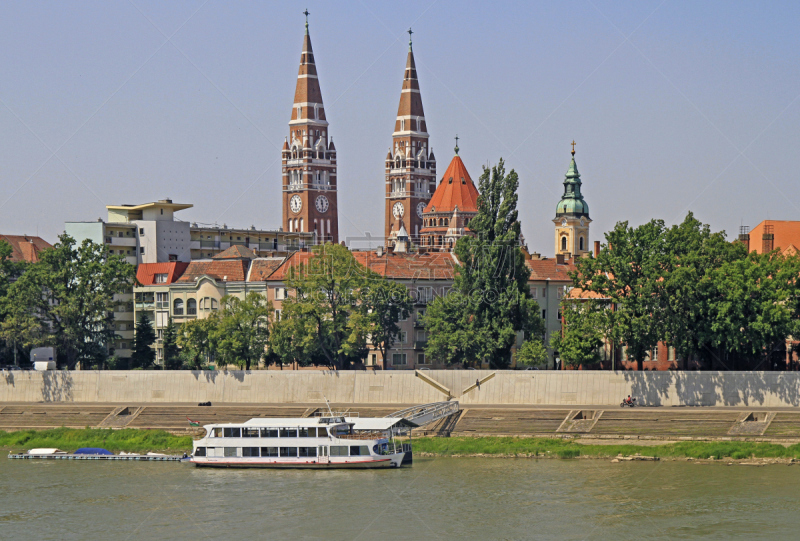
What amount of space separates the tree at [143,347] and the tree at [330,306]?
18259mm

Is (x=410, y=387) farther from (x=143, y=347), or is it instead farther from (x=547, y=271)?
(x=547, y=271)

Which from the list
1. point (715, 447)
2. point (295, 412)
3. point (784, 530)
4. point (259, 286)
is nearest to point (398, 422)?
point (295, 412)

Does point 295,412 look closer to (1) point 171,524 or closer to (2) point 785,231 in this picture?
(1) point 171,524

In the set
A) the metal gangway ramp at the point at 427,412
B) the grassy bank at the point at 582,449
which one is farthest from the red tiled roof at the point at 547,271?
the grassy bank at the point at 582,449

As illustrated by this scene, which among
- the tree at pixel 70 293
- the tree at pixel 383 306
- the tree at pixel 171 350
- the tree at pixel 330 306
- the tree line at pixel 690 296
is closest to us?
the tree line at pixel 690 296

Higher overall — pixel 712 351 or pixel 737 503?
pixel 712 351

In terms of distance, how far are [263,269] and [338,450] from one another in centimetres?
4825

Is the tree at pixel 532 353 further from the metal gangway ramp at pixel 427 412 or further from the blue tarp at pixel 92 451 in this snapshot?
the blue tarp at pixel 92 451

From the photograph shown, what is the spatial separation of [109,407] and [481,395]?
1071 inches

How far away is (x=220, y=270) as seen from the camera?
121 meters

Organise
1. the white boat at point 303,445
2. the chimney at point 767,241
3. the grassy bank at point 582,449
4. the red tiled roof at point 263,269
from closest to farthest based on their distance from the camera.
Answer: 1. the grassy bank at point 582,449
2. the white boat at point 303,445
3. the chimney at point 767,241
4. the red tiled roof at point 263,269

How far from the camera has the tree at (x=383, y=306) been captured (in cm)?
10025

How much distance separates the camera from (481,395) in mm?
90125

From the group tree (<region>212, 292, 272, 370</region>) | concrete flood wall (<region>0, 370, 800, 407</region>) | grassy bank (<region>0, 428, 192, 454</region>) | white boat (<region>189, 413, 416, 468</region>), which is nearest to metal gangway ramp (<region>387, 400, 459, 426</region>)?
concrete flood wall (<region>0, 370, 800, 407</region>)
